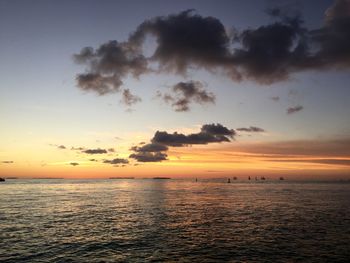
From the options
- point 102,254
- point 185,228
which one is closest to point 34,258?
point 102,254

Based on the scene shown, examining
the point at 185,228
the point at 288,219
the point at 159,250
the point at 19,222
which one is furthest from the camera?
the point at 288,219

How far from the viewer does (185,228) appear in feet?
154

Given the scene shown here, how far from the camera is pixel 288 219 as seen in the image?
55875 mm

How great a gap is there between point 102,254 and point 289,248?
19988mm

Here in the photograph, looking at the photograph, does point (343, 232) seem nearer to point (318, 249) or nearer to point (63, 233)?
point (318, 249)

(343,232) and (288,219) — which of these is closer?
(343,232)

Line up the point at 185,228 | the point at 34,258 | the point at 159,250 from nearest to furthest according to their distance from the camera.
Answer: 1. the point at 34,258
2. the point at 159,250
3. the point at 185,228

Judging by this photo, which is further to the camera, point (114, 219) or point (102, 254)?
point (114, 219)

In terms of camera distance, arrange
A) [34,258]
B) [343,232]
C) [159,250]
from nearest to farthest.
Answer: [34,258], [159,250], [343,232]

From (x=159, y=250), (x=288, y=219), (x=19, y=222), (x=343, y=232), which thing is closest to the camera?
(x=159, y=250)

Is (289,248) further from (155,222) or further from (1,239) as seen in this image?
(1,239)

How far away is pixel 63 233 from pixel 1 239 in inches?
295

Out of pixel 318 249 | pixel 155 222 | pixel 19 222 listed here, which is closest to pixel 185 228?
pixel 155 222

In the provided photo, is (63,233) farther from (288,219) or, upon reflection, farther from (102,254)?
(288,219)
